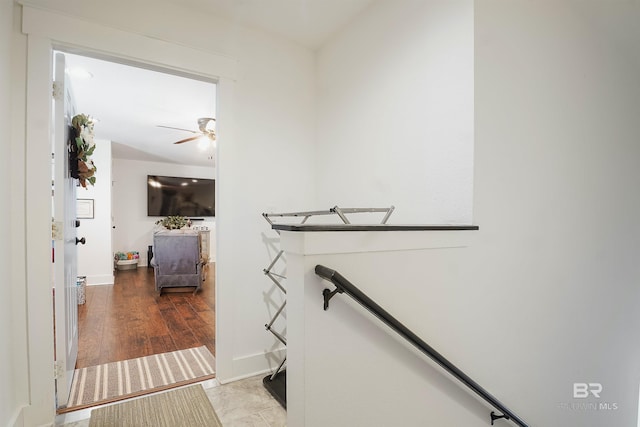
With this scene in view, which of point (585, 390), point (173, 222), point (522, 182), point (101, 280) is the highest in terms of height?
point (522, 182)

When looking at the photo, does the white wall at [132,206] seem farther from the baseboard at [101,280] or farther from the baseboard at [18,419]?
the baseboard at [18,419]

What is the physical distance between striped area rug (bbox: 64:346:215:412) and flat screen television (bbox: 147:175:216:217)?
16.9ft

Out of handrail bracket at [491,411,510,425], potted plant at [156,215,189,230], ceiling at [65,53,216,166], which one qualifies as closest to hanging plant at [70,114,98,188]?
ceiling at [65,53,216,166]

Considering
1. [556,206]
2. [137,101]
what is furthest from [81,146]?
[556,206]

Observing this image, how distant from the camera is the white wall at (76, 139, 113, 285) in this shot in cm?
523

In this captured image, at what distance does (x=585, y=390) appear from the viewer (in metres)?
2.24

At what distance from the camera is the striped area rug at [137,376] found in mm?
2053

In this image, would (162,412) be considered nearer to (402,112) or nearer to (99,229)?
(402,112)

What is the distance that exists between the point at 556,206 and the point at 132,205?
7545 mm

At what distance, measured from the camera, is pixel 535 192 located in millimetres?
1890

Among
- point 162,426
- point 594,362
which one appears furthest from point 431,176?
point 162,426

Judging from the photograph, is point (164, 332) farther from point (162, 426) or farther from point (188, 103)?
point (188, 103)

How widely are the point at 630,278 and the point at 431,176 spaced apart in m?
2.05

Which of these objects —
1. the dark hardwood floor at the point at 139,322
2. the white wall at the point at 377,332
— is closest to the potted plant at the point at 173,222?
the dark hardwood floor at the point at 139,322
